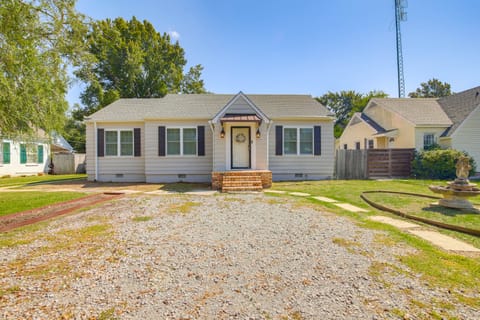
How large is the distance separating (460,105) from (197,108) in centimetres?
1797

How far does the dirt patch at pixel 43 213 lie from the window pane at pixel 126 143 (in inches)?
190

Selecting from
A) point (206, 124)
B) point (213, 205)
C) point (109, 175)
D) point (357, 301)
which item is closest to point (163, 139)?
point (206, 124)

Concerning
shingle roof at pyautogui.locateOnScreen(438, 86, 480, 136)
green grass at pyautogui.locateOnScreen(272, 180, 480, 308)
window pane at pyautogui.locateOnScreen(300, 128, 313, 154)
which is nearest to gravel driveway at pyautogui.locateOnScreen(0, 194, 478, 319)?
green grass at pyautogui.locateOnScreen(272, 180, 480, 308)

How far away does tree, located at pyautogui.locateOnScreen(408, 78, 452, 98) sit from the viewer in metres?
40.6

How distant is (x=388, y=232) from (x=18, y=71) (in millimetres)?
8311

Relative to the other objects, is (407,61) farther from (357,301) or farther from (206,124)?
(357,301)

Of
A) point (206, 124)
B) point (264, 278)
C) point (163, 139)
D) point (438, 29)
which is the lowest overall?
point (264, 278)

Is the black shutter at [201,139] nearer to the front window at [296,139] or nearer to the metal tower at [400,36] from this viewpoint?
the front window at [296,139]

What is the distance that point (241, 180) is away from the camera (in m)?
10.1

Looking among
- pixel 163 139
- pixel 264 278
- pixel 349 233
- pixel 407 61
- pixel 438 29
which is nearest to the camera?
pixel 264 278

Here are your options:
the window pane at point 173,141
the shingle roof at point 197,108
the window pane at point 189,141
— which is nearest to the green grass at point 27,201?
the window pane at point 173,141

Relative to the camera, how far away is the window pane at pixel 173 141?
12.1 meters

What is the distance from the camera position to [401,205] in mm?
6602

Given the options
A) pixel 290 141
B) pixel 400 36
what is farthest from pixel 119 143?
pixel 400 36
